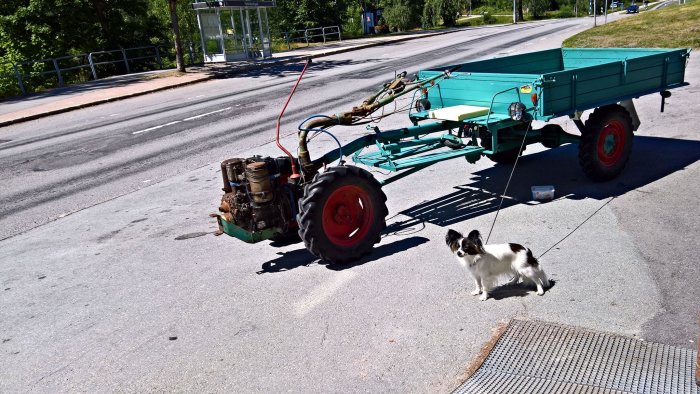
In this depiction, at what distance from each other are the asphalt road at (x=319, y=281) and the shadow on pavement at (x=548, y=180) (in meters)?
0.04

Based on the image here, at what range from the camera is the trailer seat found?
737 cm

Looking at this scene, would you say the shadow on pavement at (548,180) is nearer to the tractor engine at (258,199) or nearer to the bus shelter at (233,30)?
the tractor engine at (258,199)

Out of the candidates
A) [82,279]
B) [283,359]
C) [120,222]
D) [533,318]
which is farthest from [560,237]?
[120,222]

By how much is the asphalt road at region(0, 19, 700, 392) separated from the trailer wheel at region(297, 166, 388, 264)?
23 cm

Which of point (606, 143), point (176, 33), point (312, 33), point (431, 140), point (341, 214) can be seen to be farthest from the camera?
point (312, 33)

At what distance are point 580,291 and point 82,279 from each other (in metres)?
5.30

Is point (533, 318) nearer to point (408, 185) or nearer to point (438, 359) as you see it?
point (438, 359)

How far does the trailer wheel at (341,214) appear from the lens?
5.96 m

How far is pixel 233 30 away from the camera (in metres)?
32.3

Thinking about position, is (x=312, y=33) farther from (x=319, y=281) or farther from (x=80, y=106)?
(x=319, y=281)

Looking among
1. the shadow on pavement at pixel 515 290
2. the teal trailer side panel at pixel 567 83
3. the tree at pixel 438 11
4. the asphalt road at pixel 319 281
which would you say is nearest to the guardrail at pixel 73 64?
the asphalt road at pixel 319 281

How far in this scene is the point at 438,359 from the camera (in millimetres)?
4477

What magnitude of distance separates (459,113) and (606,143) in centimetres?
229

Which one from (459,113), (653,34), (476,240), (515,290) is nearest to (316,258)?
(476,240)
